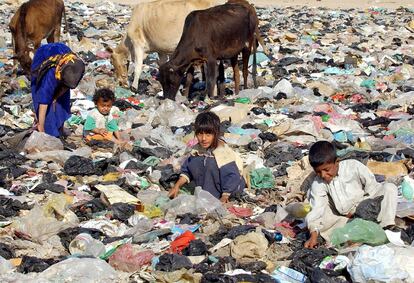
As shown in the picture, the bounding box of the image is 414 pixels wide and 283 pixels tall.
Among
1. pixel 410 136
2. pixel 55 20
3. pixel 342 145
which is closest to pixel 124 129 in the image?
pixel 342 145

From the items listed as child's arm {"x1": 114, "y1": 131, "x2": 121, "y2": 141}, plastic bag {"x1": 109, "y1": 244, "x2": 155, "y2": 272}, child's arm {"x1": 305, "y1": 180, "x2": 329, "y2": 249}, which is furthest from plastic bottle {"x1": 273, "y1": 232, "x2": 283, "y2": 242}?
child's arm {"x1": 114, "y1": 131, "x2": 121, "y2": 141}

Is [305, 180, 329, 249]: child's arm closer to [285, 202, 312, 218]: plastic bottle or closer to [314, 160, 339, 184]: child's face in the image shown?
[314, 160, 339, 184]: child's face

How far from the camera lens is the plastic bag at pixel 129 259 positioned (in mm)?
4816

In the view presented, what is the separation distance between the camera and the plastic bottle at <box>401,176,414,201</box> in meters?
5.95

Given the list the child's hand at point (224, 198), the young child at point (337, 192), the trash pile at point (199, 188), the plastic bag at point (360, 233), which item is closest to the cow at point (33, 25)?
the trash pile at point (199, 188)

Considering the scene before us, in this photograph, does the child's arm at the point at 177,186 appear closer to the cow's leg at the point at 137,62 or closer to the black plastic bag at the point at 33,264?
the black plastic bag at the point at 33,264

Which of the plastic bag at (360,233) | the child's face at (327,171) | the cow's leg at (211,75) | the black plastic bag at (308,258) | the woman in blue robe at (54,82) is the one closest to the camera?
the black plastic bag at (308,258)

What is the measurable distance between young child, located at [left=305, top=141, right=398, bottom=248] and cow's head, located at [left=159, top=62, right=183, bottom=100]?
5.51m

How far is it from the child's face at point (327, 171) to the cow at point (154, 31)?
746cm

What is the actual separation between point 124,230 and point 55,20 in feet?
29.4

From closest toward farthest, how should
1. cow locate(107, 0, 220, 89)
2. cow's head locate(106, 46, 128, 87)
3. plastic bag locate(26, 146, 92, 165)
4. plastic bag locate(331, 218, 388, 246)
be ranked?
plastic bag locate(331, 218, 388, 246), plastic bag locate(26, 146, 92, 165), cow's head locate(106, 46, 128, 87), cow locate(107, 0, 220, 89)

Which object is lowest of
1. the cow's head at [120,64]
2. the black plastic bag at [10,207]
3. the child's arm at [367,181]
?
the cow's head at [120,64]

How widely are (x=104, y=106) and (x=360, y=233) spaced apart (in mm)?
3792

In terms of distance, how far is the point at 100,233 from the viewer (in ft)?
17.9
